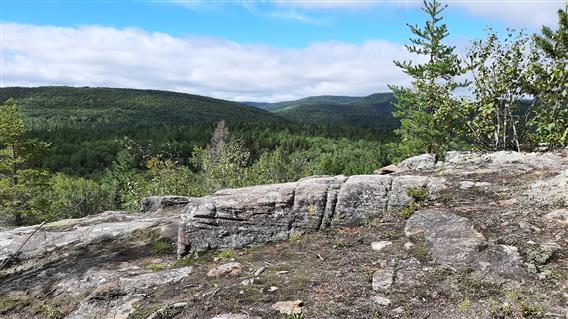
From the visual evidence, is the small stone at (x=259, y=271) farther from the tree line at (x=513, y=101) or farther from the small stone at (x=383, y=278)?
the tree line at (x=513, y=101)

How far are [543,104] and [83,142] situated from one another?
163226 mm

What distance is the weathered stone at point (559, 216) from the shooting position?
827cm

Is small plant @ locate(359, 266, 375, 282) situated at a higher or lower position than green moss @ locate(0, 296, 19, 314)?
higher

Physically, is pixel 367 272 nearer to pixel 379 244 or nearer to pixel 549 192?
pixel 379 244

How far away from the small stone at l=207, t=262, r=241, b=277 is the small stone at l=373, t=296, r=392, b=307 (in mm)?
3383

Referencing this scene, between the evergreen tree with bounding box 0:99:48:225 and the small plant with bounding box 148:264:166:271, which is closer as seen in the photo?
the small plant with bounding box 148:264:166:271

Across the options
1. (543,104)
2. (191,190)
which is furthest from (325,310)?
(191,190)

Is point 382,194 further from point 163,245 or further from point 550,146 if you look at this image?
point 550,146

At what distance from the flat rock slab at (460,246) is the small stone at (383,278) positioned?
41.0 inches

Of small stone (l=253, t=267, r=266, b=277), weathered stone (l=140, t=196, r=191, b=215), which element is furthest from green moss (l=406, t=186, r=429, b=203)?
weathered stone (l=140, t=196, r=191, b=215)

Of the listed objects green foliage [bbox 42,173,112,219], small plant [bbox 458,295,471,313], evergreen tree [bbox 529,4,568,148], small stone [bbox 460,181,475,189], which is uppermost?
evergreen tree [bbox 529,4,568,148]

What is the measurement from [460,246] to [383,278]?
1.90 metres

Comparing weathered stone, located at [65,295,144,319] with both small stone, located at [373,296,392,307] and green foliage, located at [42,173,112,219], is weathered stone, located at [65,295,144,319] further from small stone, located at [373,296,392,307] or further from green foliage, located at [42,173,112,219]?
green foliage, located at [42,173,112,219]

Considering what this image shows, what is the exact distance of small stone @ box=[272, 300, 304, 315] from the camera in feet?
23.0
